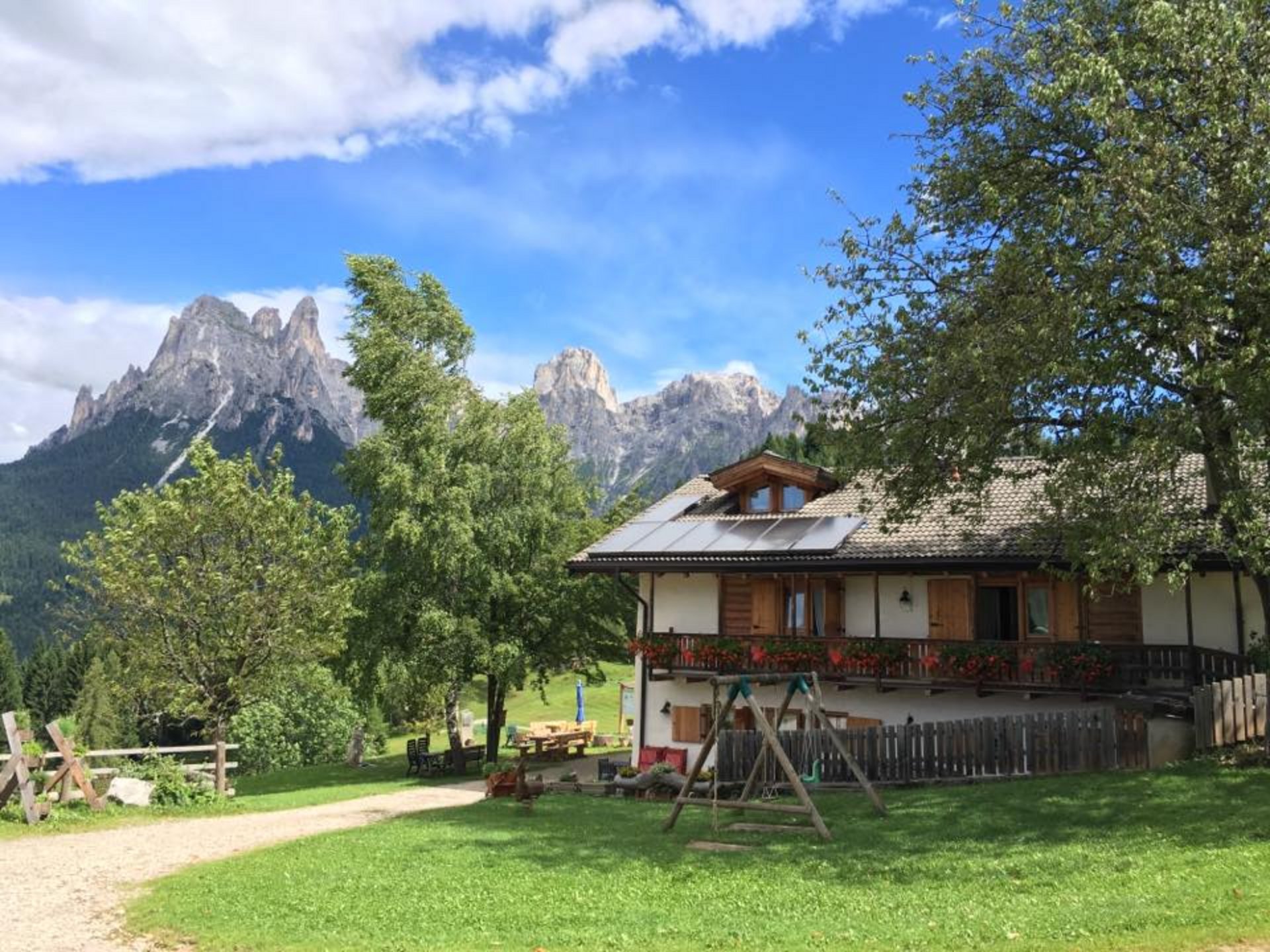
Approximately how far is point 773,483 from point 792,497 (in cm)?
72

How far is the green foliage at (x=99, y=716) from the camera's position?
74.1 m

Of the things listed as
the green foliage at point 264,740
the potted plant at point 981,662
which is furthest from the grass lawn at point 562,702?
the potted plant at point 981,662

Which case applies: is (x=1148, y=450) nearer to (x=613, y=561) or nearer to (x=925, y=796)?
(x=925, y=796)

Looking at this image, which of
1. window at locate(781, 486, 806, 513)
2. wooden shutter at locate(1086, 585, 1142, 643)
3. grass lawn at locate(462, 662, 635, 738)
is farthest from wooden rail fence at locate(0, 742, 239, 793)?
grass lawn at locate(462, 662, 635, 738)

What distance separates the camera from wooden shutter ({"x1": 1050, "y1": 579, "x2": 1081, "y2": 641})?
74.6 ft

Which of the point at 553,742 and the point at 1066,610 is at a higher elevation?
the point at 1066,610

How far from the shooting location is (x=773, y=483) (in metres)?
29.4

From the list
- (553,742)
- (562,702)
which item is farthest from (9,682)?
(553,742)

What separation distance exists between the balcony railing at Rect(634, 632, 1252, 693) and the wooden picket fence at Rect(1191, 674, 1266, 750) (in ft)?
6.67

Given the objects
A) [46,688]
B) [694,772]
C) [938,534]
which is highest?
[938,534]

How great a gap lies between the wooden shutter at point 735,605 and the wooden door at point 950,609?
495cm

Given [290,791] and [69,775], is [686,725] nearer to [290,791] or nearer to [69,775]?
[290,791]

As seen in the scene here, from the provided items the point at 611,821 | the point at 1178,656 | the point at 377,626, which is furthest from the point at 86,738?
the point at 1178,656

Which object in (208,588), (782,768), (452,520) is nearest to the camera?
(782,768)
